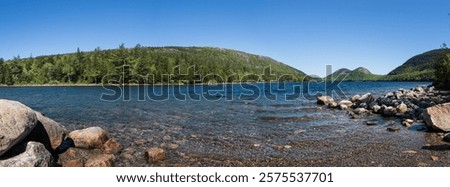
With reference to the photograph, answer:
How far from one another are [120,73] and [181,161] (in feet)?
Answer: 463

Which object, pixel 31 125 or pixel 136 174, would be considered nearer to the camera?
pixel 136 174

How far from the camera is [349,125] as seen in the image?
22.5m

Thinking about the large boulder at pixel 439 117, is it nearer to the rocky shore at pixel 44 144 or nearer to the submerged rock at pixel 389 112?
the submerged rock at pixel 389 112

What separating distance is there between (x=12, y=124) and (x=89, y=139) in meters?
4.66

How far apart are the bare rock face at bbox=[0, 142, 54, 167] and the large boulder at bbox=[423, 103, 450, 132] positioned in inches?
705

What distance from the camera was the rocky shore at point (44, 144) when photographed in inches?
425

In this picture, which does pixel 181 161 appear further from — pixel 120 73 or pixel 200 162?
pixel 120 73

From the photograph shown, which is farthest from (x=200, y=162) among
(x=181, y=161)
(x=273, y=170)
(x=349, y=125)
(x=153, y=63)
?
(x=153, y=63)

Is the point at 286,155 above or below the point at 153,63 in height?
below

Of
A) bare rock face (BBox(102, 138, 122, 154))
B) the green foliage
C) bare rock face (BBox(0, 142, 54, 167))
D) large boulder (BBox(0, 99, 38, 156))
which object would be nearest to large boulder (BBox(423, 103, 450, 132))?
bare rock face (BBox(102, 138, 122, 154))

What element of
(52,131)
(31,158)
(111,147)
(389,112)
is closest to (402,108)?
(389,112)

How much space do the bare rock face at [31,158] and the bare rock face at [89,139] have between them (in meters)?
3.04

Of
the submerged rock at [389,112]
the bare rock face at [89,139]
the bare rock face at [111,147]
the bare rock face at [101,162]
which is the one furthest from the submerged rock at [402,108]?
the bare rock face at [101,162]

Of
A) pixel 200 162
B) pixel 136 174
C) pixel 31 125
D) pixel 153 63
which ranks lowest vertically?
pixel 200 162
